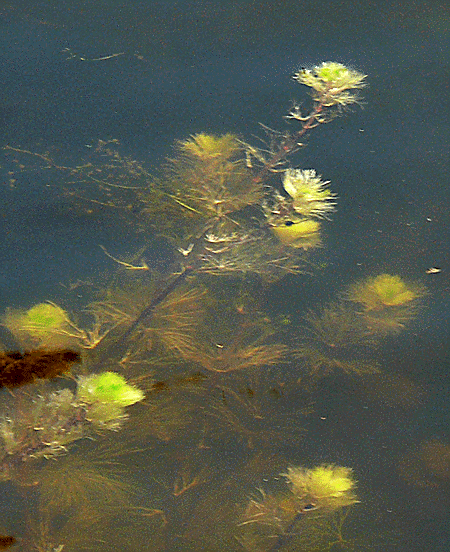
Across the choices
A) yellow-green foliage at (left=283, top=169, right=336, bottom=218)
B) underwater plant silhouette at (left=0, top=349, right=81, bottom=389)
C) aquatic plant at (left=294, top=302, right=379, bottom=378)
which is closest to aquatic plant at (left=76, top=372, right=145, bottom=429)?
underwater plant silhouette at (left=0, top=349, right=81, bottom=389)

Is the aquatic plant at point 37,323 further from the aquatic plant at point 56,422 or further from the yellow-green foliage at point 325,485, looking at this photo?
the yellow-green foliage at point 325,485

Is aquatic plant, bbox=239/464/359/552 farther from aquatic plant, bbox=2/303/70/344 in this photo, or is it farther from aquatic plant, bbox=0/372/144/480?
aquatic plant, bbox=2/303/70/344

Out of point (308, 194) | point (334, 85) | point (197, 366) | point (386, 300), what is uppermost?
point (334, 85)

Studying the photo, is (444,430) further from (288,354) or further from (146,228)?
(146,228)

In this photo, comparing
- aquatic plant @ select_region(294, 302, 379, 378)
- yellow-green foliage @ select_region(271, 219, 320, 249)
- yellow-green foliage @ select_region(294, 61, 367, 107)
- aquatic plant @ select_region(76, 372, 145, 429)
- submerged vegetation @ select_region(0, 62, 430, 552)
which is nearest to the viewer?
aquatic plant @ select_region(76, 372, 145, 429)

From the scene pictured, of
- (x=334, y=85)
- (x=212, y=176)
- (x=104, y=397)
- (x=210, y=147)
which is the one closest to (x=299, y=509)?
(x=104, y=397)

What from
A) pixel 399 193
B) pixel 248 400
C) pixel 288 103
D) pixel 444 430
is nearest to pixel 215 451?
pixel 248 400

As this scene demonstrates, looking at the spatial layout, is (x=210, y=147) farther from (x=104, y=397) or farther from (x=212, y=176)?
(x=104, y=397)

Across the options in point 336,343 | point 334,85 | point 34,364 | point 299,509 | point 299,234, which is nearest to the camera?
point 299,509
